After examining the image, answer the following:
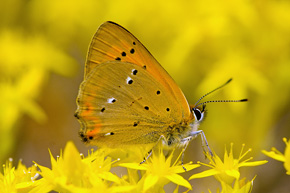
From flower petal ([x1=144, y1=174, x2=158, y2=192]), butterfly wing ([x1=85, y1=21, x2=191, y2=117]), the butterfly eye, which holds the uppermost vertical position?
butterfly wing ([x1=85, y1=21, x2=191, y2=117])

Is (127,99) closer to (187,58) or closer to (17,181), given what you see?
(17,181)

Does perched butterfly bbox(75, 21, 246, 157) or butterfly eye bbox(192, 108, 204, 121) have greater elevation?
perched butterfly bbox(75, 21, 246, 157)

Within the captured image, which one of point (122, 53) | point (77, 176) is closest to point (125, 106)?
point (122, 53)

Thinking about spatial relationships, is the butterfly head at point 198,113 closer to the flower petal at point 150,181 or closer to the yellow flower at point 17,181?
the flower petal at point 150,181

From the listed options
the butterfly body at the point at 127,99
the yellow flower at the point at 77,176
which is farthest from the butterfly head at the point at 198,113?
the yellow flower at the point at 77,176

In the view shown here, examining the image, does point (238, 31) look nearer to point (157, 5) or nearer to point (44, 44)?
point (157, 5)

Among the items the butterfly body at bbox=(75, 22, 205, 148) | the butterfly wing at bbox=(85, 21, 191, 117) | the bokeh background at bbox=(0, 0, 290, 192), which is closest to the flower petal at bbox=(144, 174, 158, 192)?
the butterfly body at bbox=(75, 22, 205, 148)

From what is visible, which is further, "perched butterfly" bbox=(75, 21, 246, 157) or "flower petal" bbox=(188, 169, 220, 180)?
"perched butterfly" bbox=(75, 21, 246, 157)

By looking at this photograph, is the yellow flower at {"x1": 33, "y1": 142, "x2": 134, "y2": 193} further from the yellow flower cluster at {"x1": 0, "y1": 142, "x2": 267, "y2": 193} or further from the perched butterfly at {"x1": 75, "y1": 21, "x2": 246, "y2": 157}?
the perched butterfly at {"x1": 75, "y1": 21, "x2": 246, "y2": 157}
